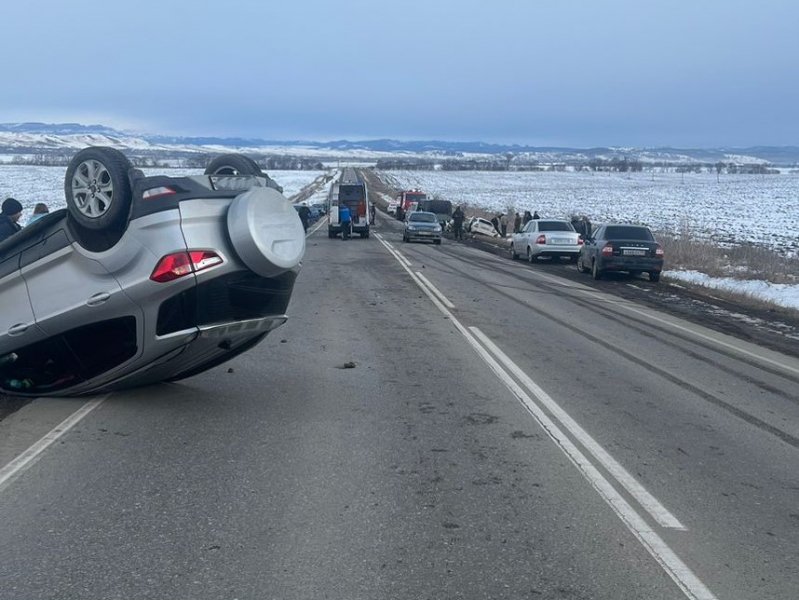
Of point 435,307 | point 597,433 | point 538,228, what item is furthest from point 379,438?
point 538,228

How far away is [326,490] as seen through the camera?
5.98 m

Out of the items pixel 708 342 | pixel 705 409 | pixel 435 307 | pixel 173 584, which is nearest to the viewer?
pixel 173 584

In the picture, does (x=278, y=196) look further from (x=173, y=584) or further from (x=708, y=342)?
(x=708, y=342)

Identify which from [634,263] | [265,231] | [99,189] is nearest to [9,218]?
[99,189]

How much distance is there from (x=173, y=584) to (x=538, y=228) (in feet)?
89.7

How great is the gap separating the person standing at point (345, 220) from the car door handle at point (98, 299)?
3285 centimetres

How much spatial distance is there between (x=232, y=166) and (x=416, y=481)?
4.21 m

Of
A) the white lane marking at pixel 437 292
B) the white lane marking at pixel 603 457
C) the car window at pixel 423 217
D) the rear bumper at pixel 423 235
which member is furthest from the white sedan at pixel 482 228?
the white lane marking at pixel 603 457

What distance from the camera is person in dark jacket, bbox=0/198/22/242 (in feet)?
32.3

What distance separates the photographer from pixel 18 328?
300 inches

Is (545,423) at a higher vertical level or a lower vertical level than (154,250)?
lower

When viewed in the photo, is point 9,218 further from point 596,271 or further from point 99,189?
point 596,271

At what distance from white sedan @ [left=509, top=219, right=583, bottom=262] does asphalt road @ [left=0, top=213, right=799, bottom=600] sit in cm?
1845

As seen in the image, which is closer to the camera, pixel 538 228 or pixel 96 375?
pixel 96 375
